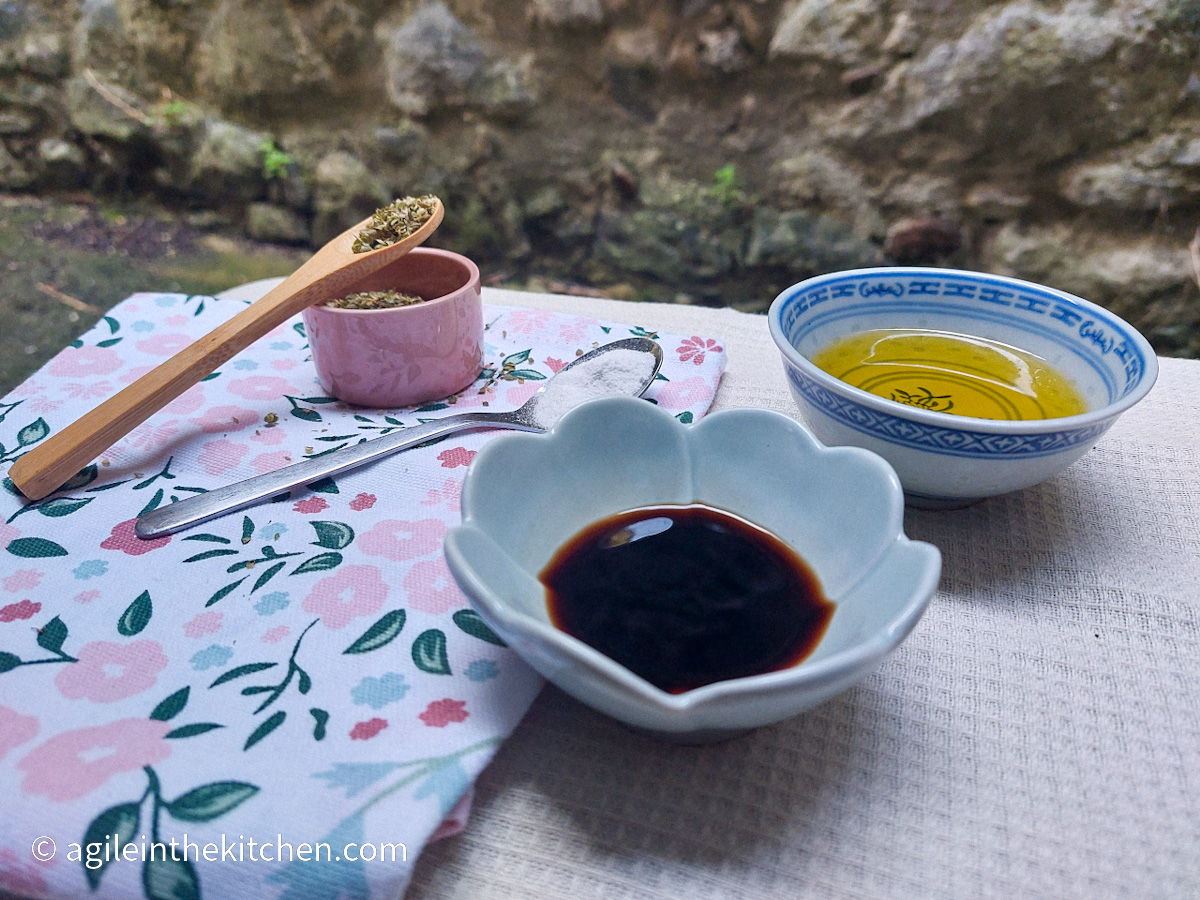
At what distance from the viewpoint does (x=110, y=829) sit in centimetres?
40

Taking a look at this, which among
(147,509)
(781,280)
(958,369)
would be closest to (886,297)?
(958,369)

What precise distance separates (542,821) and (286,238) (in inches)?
75.2

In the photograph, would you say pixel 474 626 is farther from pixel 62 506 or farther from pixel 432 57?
pixel 432 57

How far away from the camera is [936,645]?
544 mm

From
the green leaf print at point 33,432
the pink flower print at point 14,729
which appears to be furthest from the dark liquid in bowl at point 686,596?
the green leaf print at point 33,432

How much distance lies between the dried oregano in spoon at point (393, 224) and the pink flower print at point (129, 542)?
13.4 inches

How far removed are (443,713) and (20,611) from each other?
1.07ft

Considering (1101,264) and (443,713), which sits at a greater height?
(443,713)

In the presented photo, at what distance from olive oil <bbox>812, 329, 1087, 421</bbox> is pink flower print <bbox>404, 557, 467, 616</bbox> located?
0.38 meters

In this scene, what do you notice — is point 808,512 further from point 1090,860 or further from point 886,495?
point 1090,860

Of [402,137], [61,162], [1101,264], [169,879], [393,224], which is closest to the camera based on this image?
[169,879]

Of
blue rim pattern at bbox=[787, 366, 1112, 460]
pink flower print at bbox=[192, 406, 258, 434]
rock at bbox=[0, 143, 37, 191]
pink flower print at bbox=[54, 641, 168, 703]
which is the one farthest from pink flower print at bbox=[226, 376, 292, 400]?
rock at bbox=[0, 143, 37, 191]

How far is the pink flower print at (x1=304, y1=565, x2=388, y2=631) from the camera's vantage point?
0.54 m

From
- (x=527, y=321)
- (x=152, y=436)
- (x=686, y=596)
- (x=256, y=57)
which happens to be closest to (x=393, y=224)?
(x=527, y=321)
